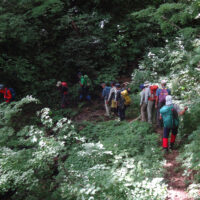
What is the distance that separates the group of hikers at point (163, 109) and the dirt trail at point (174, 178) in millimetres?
390

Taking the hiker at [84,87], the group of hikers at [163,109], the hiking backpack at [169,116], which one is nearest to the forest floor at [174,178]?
the group of hikers at [163,109]

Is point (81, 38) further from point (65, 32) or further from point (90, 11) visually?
point (90, 11)

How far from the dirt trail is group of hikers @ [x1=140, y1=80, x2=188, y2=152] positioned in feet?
1.28

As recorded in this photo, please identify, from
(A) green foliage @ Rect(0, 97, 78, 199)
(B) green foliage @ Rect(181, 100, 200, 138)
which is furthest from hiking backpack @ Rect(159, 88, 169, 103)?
(A) green foliage @ Rect(0, 97, 78, 199)

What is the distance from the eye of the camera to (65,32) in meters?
14.5

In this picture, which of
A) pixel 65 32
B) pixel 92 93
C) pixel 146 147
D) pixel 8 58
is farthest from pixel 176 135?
pixel 65 32

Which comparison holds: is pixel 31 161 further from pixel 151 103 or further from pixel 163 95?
pixel 151 103

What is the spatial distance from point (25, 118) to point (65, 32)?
6.50m

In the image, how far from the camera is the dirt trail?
5179 millimetres

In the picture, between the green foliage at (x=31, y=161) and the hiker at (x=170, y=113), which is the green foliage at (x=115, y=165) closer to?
the green foliage at (x=31, y=161)

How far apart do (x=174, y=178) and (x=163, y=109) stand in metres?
1.91

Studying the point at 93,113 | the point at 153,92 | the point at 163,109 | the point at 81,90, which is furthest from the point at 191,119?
the point at 81,90

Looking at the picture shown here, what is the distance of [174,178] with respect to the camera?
19.1 feet

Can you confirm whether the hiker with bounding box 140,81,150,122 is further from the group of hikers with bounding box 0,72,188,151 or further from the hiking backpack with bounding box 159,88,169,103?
the hiking backpack with bounding box 159,88,169,103
